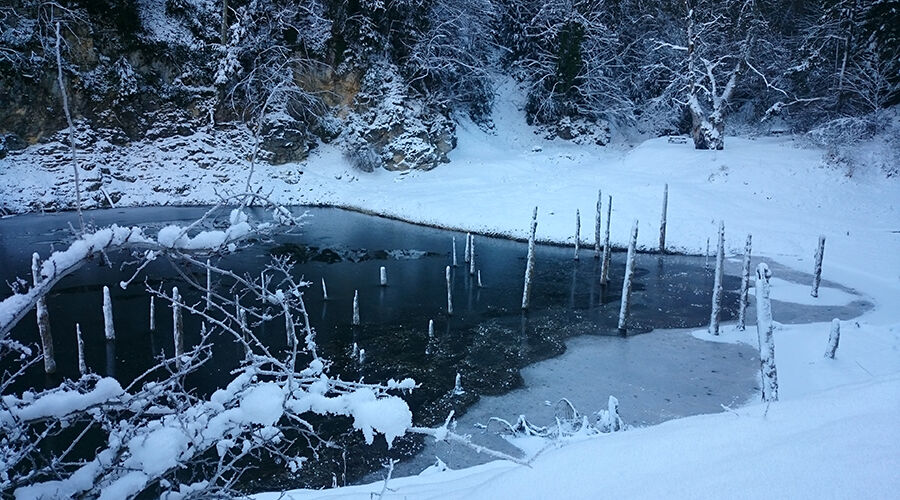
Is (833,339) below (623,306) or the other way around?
the other way around

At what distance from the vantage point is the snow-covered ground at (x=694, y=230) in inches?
115

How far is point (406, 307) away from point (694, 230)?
15.1m

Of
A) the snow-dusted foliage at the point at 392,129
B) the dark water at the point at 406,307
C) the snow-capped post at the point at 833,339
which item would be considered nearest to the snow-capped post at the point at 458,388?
the dark water at the point at 406,307

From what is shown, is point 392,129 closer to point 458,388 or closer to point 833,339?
point 458,388

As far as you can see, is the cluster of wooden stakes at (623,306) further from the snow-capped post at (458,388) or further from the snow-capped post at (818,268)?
the snow-capped post at (458,388)

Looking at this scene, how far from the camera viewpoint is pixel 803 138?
29641 mm

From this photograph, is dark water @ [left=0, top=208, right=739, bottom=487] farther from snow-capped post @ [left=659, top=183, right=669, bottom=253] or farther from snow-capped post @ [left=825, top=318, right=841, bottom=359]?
snow-capped post @ [left=825, top=318, right=841, bottom=359]

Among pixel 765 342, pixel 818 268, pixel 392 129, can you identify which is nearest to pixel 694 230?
pixel 818 268

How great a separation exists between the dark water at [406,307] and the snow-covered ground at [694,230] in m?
2.79

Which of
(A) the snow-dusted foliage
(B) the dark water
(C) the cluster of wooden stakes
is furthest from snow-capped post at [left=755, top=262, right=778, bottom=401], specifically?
(A) the snow-dusted foliage

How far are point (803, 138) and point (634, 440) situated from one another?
33247 millimetres

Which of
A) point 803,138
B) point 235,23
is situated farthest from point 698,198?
point 235,23

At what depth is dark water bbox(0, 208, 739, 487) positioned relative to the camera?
11445 mm

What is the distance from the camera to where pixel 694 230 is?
77.7 ft
